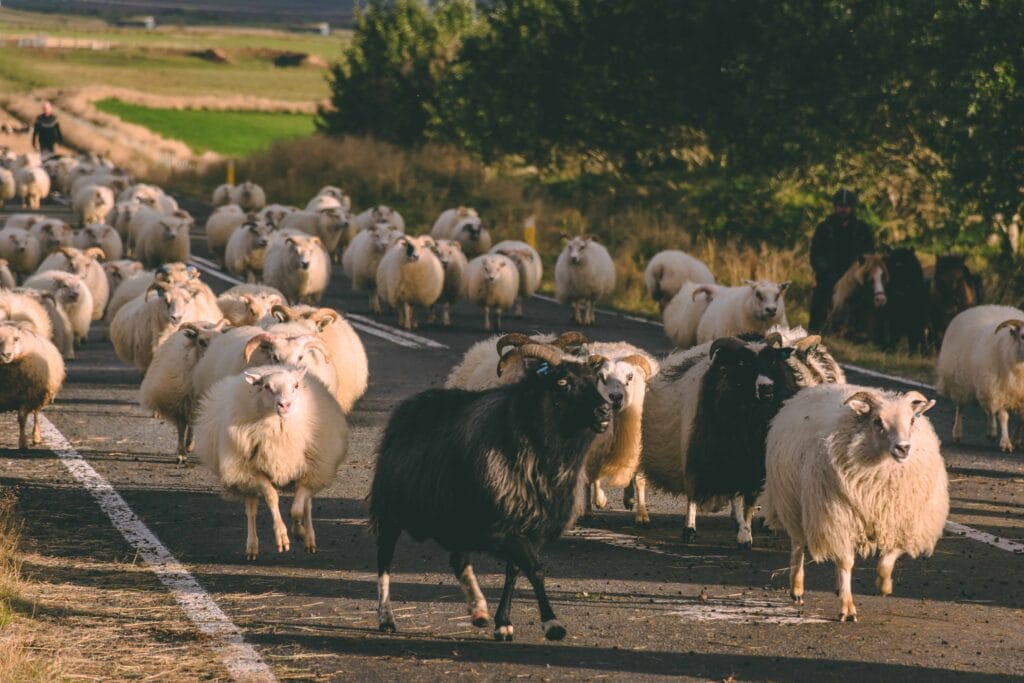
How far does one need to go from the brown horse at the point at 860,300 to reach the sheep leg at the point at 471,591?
1190cm

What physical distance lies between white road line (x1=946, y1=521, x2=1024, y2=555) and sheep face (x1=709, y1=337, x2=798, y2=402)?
1787 mm

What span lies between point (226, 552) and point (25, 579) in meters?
1.43

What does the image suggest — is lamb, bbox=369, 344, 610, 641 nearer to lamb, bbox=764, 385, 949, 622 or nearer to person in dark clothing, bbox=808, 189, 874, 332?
lamb, bbox=764, 385, 949, 622

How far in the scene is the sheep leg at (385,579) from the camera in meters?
9.07

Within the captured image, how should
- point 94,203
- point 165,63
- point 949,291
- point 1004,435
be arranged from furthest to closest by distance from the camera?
point 165,63
point 94,203
point 949,291
point 1004,435

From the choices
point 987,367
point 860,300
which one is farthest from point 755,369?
point 860,300

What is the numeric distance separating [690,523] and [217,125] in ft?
248

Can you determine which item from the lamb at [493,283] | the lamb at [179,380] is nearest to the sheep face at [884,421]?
the lamb at [179,380]

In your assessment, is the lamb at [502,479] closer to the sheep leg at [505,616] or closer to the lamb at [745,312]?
the sheep leg at [505,616]

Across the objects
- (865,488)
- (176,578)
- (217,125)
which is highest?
(217,125)

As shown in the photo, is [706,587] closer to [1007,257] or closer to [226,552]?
[226,552]

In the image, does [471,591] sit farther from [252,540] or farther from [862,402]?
[862,402]

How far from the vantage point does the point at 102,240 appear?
96.3 ft

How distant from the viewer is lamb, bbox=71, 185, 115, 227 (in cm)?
3819
